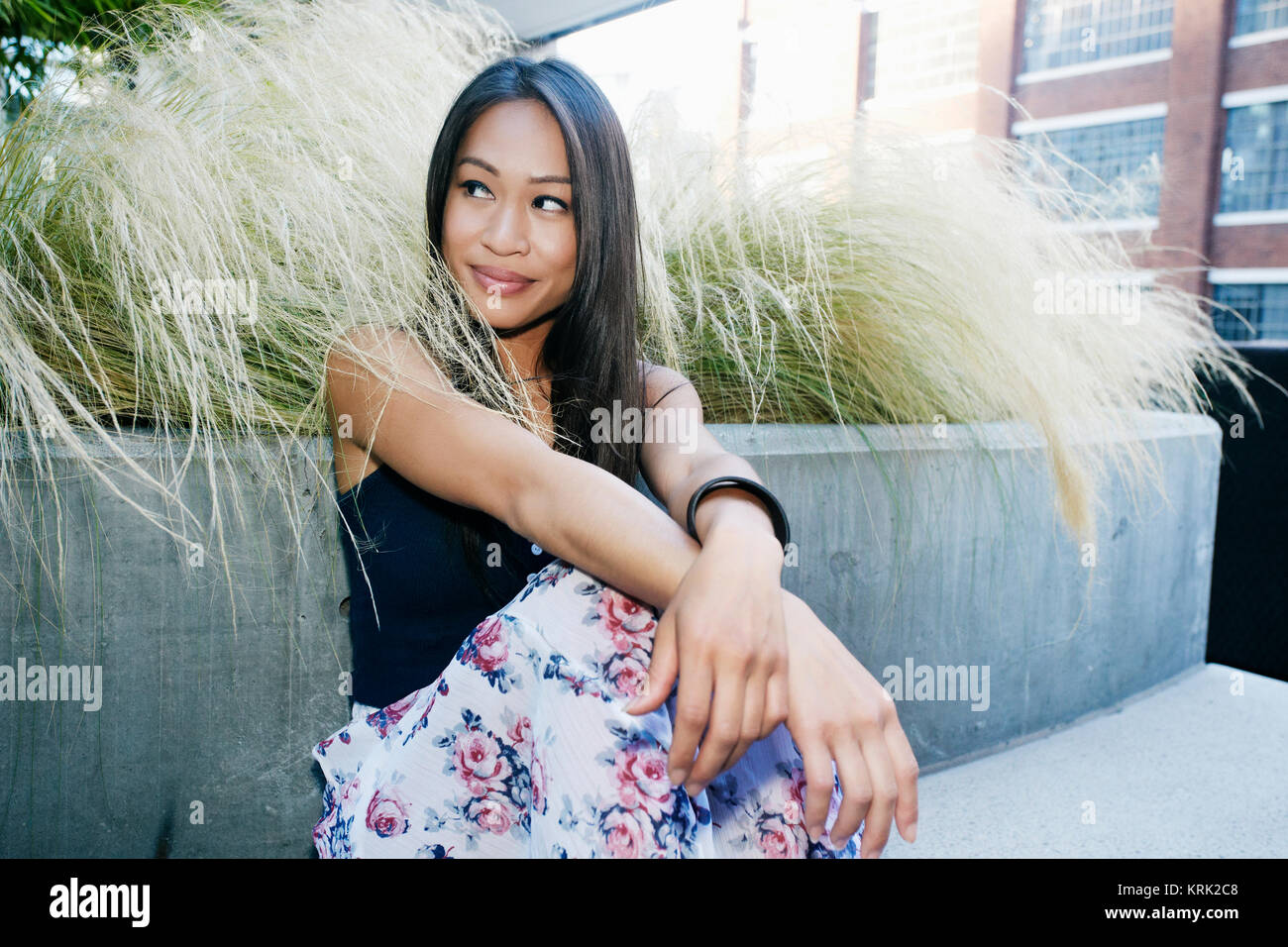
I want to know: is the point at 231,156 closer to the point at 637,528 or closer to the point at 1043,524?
the point at 637,528

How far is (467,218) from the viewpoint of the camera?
4.25 feet

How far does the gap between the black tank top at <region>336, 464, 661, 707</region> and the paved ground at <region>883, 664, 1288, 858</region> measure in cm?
90

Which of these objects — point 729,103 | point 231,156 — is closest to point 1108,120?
point 729,103

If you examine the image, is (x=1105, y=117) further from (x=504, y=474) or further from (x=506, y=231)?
(x=504, y=474)

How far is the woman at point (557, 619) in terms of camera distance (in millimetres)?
834

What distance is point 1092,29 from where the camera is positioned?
18047 millimetres

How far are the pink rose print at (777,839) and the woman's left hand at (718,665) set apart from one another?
0.46 ft

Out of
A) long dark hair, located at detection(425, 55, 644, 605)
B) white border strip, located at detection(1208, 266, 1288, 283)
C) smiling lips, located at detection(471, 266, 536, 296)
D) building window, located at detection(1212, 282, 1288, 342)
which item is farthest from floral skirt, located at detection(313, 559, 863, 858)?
white border strip, located at detection(1208, 266, 1288, 283)

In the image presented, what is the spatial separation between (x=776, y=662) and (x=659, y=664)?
117 mm

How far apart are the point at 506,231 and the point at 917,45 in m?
23.3

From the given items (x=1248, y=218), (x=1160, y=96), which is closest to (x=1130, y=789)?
(x=1248, y=218)
